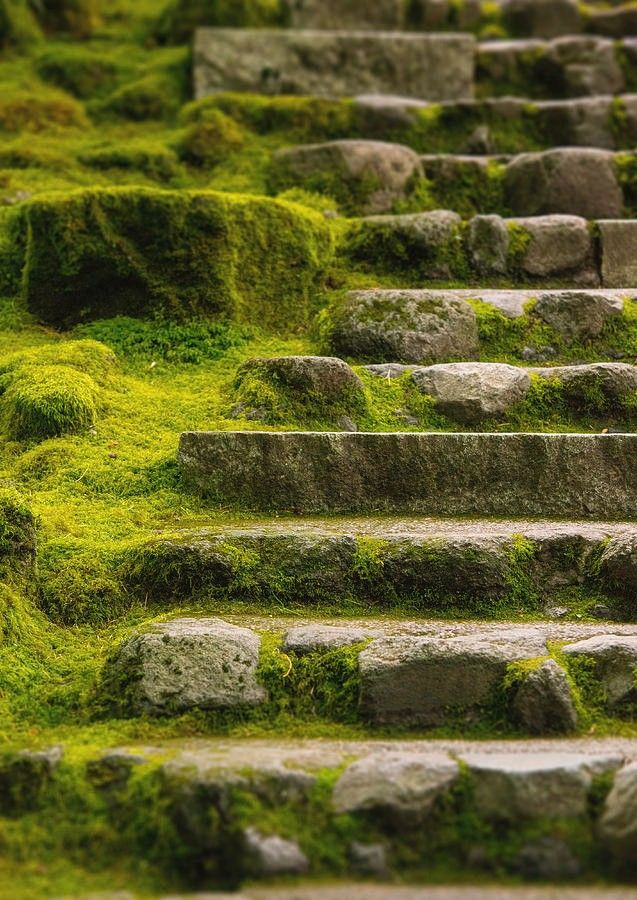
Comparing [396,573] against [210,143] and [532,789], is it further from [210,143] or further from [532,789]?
[210,143]

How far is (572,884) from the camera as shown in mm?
2250

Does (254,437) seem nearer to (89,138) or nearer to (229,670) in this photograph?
(229,670)

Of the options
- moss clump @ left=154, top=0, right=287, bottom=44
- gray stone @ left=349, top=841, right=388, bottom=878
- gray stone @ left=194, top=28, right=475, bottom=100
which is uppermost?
moss clump @ left=154, top=0, right=287, bottom=44

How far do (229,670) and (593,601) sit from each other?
1.25 meters

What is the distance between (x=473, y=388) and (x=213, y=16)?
17.6 feet

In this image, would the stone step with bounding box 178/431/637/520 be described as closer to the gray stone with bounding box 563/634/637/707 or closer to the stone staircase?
the stone staircase

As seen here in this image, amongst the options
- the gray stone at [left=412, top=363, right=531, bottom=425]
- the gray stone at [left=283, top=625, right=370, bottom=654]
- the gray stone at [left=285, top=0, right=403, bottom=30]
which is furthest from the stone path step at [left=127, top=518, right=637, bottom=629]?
the gray stone at [left=285, top=0, right=403, bottom=30]

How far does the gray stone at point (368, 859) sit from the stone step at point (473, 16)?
7564mm

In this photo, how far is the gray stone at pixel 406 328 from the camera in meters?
4.64

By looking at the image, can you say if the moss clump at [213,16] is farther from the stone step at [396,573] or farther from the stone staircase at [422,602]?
the stone step at [396,573]

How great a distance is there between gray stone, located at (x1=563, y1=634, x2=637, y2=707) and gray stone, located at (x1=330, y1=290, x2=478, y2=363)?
6.46ft

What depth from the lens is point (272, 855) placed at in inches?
89.3

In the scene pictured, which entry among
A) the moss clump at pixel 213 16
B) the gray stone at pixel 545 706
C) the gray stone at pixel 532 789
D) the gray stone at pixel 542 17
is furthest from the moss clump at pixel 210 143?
the gray stone at pixel 532 789

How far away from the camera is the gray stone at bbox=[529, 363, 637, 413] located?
4.24 m
